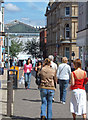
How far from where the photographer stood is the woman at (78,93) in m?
7.50

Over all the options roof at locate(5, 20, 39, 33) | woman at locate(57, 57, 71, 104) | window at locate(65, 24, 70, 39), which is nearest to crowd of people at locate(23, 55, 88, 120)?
woman at locate(57, 57, 71, 104)

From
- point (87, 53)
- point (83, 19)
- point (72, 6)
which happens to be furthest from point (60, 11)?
point (87, 53)

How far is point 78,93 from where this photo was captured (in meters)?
7.55

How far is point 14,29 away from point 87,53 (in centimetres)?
8837

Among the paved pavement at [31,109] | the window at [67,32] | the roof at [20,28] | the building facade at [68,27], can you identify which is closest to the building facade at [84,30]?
the building facade at [68,27]

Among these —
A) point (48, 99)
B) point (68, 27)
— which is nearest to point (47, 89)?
point (48, 99)

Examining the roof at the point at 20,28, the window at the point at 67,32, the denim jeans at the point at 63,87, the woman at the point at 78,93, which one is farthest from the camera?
the roof at the point at 20,28

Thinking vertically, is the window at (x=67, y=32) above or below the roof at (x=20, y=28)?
below

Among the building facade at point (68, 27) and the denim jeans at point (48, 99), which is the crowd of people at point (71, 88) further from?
the building facade at point (68, 27)

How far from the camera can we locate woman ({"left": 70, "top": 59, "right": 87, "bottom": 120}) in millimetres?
7496

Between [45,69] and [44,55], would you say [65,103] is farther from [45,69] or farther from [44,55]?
[44,55]

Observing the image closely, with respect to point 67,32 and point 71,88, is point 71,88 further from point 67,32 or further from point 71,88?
point 67,32

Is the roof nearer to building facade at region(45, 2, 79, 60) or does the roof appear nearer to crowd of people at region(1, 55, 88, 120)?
building facade at region(45, 2, 79, 60)

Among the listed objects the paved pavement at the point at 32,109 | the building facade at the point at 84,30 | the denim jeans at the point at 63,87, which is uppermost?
the building facade at the point at 84,30
